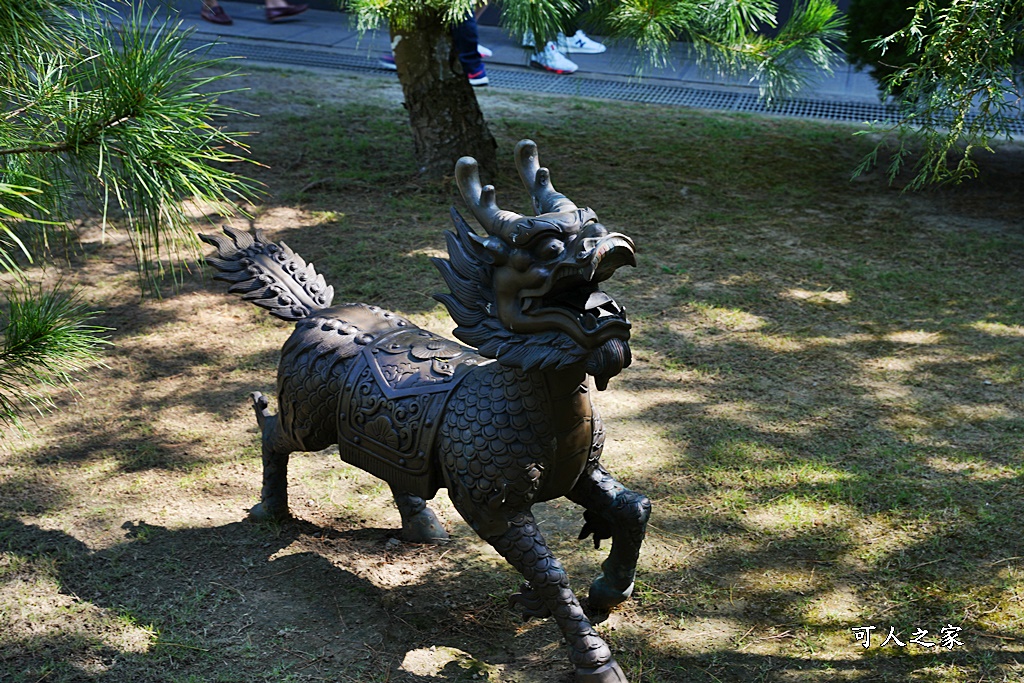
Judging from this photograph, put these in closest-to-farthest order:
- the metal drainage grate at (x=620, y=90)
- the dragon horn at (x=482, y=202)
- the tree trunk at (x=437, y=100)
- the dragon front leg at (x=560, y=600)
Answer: the dragon horn at (x=482, y=202) < the dragon front leg at (x=560, y=600) < the tree trunk at (x=437, y=100) < the metal drainage grate at (x=620, y=90)

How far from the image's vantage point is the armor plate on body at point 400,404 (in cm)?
232

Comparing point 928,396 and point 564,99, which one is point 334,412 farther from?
point 564,99

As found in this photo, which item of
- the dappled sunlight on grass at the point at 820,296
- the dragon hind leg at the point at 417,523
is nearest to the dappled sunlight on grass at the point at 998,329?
the dappled sunlight on grass at the point at 820,296

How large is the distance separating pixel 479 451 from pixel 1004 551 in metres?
1.71

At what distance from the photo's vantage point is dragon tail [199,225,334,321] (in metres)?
2.70

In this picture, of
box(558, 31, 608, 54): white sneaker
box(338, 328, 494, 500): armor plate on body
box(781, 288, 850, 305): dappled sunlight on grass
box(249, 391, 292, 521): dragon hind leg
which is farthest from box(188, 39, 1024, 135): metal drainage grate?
box(338, 328, 494, 500): armor plate on body

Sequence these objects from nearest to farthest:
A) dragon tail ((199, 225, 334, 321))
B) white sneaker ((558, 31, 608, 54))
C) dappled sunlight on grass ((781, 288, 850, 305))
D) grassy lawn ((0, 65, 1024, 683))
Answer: grassy lawn ((0, 65, 1024, 683)) → dragon tail ((199, 225, 334, 321)) → dappled sunlight on grass ((781, 288, 850, 305)) → white sneaker ((558, 31, 608, 54))

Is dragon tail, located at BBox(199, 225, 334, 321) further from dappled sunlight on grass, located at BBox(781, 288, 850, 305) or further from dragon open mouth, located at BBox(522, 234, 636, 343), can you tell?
dappled sunlight on grass, located at BBox(781, 288, 850, 305)

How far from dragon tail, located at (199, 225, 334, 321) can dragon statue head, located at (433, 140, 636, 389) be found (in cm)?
76

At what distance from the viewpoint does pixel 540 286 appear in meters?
1.93

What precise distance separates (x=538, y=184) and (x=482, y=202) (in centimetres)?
18

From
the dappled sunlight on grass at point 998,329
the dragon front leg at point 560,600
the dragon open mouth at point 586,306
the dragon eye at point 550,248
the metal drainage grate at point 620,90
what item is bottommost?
the dragon front leg at point 560,600

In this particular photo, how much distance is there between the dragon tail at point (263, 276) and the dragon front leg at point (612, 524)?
3.25ft

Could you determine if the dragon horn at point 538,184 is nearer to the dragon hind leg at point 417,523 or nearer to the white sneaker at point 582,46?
the dragon hind leg at point 417,523
